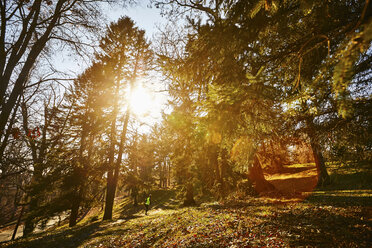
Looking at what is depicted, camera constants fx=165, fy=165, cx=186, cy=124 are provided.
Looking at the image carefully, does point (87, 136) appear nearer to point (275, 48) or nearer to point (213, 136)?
point (213, 136)

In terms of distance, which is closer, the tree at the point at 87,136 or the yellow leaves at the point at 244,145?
the yellow leaves at the point at 244,145

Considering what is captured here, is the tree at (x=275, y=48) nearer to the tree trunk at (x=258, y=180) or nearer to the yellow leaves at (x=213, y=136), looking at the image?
the yellow leaves at (x=213, y=136)

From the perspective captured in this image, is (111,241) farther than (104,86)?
No

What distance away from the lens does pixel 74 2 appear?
6.29 meters

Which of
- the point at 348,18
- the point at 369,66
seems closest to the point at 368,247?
the point at 369,66

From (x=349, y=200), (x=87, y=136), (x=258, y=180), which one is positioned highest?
(x=87, y=136)

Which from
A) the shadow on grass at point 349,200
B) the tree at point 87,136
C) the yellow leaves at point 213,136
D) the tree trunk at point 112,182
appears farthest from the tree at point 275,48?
the tree trunk at point 112,182

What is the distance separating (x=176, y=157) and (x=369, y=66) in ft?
30.1

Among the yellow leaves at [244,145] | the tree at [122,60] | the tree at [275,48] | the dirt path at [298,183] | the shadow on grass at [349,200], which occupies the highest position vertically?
the tree at [122,60]

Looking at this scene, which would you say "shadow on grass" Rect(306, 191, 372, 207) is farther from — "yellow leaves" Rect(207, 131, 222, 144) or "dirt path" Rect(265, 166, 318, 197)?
"yellow leaves" Rect(207, 131, 222, 144)

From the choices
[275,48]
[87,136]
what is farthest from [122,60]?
[275,48]

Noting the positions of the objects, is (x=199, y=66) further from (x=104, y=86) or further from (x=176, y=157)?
(x=104, y=86)

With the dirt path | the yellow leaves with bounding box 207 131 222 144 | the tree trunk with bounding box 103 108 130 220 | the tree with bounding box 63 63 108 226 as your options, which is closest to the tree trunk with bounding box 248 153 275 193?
the dirt path

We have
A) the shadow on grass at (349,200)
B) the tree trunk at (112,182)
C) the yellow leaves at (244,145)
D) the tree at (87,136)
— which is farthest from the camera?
the tree trunk at (112,182)
